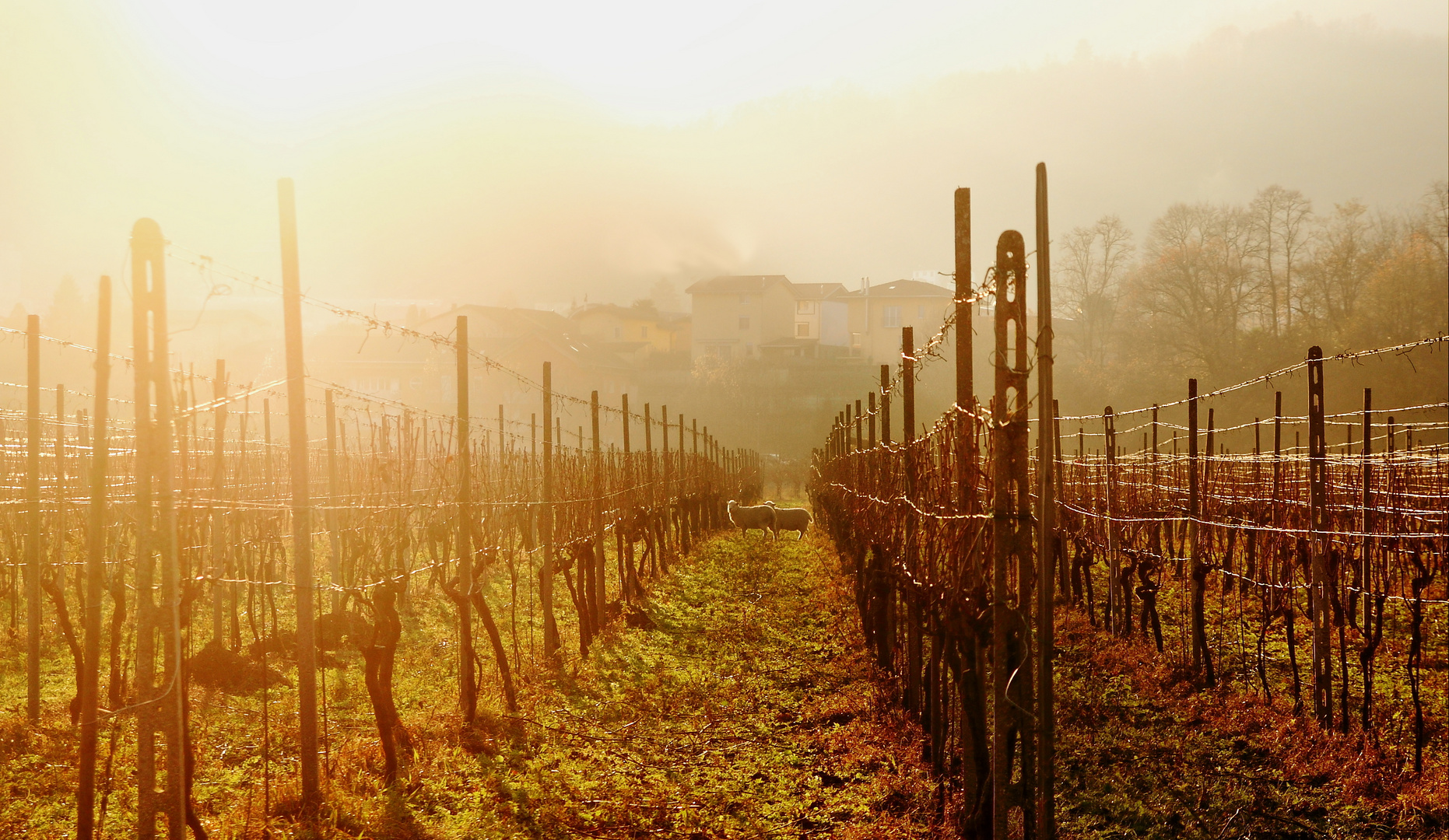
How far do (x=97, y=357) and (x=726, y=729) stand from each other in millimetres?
4384

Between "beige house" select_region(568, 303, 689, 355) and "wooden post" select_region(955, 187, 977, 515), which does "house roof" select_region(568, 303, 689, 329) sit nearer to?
"beige house" select_region(568, 303, 689, 355)

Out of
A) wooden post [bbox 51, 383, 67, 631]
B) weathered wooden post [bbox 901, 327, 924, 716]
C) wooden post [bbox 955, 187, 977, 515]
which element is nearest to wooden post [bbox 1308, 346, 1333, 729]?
weathered wooden post [bbox 901, 327, 924, 716]

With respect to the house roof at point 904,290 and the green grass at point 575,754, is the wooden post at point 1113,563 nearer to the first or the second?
the green grass at point 575,754

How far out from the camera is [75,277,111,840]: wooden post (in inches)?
166

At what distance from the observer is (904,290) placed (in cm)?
6312

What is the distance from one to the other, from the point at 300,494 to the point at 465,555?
6.26 ft

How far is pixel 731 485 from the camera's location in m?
30.5

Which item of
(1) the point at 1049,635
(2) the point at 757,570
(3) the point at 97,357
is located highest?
(3) the point at 97,357

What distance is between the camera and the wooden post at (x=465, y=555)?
6785 mm

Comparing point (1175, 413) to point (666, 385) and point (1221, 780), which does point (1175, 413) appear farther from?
point (1221, 780)

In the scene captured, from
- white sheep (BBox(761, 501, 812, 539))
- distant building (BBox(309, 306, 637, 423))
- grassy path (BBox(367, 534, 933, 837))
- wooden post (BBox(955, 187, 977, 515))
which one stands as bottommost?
grassy path (BBox(367, 534, 933, 837))

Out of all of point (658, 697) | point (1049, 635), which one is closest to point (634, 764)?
point (658, 697)

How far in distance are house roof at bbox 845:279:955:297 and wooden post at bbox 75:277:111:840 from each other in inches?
2335

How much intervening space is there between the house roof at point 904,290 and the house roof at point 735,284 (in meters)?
5.88
